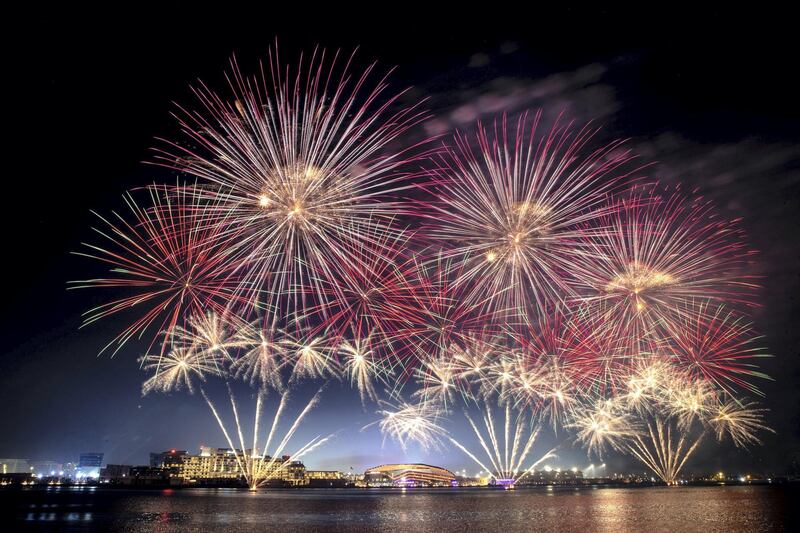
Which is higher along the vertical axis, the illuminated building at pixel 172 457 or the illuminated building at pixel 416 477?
the illuminated building at pixel 172 457

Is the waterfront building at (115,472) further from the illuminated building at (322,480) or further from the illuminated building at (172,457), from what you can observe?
the illuminated building at (322,480)

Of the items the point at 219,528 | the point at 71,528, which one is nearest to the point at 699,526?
the point at 219,528

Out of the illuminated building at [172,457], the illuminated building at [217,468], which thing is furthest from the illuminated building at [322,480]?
the illuminated building at [172,457]

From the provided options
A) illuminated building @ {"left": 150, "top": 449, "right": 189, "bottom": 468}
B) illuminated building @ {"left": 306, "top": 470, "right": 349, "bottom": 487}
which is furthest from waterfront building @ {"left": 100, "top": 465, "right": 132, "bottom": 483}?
illuminated building @ {"left": 306, "top": 470, "right": 349, "bottom": 487}

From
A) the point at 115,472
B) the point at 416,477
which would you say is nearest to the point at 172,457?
the point at 115,472

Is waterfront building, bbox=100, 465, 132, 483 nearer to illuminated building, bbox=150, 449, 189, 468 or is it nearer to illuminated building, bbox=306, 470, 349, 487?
illuminated building, bbox=150, 449, 189, 468

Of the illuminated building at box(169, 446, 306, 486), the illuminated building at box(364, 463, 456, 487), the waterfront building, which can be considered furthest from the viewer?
the illuminated building at box(364, 463, 456, 487)

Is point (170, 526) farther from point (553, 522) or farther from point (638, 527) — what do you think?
point (638, 527)

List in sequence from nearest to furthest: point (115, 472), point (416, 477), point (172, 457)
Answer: point (172, 457) < point (115, 472) < point (416, 477)

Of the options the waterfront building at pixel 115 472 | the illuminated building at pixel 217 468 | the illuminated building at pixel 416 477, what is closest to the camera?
the illuminated building at pixel 217 468

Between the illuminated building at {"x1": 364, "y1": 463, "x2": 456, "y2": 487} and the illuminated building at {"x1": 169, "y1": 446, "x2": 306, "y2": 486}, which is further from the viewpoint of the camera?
the illuminated building at {"x1": 364, "y1": 463, "x2": 456, "y2": 487}

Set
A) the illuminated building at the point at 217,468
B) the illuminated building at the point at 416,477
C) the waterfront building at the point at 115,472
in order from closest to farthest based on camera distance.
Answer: the illuminated building at the point at 217,468
the waterfront building at the point at 115,472
the illuminated building at the point at 416,477

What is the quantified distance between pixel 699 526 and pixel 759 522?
6006mm

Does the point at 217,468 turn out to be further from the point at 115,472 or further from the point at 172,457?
the point at 115,472
